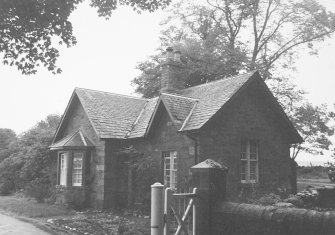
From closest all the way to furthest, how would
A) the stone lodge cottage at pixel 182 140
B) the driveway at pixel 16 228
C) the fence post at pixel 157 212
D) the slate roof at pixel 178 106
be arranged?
the fence post at pixel 157 212
the driveway at pixel 16 228
the stone lodge cottage at pixel 182 140
the slate roof at pixel 178 106

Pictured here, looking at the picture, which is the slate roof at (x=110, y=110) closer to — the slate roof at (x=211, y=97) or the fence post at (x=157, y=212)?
the slate roof at (x=211, y=97)

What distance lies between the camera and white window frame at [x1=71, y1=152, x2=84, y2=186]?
1897cm

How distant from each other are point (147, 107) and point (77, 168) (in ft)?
18.0

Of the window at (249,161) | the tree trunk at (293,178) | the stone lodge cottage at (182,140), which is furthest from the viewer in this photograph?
the tree trunk at (293,178)

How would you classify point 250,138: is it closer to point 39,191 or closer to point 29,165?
point 39,191

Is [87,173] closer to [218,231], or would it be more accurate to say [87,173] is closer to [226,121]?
[226,121]

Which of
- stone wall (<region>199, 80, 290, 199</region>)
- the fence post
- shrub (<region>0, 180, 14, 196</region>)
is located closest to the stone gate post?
the fence post

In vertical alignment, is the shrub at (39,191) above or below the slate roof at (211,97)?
below

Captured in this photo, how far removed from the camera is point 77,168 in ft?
63.1

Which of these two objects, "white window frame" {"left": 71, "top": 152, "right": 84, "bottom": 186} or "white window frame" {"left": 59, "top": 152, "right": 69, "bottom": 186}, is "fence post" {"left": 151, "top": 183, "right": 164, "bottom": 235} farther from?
"white window frame" {"left": 59, "top": 152, "right": 69, "bottom": 186}

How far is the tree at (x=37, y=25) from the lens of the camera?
31.6 ft

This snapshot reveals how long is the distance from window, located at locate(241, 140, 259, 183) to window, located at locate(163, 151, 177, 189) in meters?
3.12

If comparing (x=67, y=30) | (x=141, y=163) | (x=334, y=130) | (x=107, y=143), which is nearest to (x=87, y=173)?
(x=107, y=143)

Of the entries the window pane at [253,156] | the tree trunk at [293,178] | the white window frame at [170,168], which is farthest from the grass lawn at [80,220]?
the tree trunk at [293,178]
